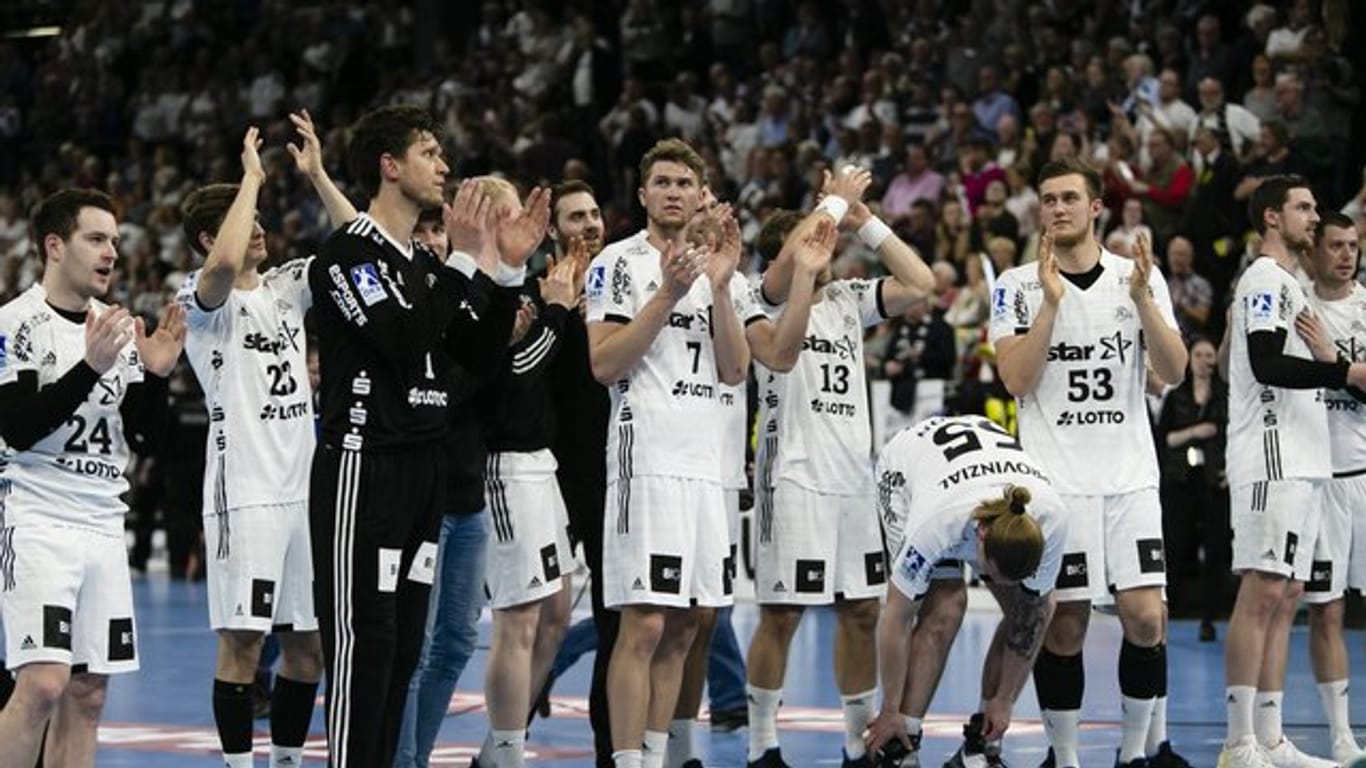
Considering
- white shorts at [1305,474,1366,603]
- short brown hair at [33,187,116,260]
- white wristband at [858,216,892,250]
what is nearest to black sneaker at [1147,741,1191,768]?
white shorts at [1305,474,1366,603]

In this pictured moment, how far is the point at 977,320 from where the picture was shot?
65.2 ft

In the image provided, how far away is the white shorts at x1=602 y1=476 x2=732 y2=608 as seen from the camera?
959 centimetres

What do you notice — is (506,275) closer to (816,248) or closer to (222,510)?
(222,510)

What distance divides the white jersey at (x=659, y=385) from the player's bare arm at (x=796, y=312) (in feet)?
1.07

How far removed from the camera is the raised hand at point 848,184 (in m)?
10.9

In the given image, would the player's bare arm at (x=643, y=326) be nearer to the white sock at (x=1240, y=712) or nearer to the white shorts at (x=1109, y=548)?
the white shorts at (x=1109, y=548)

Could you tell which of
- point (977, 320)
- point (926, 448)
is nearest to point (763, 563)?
point (926, 448)

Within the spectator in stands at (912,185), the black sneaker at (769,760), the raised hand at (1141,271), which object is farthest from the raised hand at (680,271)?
the spectator in stands at (912,185)

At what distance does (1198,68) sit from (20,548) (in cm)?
1523

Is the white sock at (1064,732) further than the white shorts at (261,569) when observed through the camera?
Yes

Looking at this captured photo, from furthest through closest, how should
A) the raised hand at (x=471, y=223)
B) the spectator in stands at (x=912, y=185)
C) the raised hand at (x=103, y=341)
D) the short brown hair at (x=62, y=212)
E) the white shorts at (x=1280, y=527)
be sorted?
the spectator in stands at (x=912, y=185) → the white shorts at (x=1280, y=527) → the short brown hair at (x=62, y=212) → the raised hand at (x=103, y=341) → the raised hand at (x=471, y=223)

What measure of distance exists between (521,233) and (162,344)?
1768 millimetres

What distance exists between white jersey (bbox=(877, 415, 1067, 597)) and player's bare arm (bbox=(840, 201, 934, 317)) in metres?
0.64

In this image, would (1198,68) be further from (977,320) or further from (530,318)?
(530,318)
